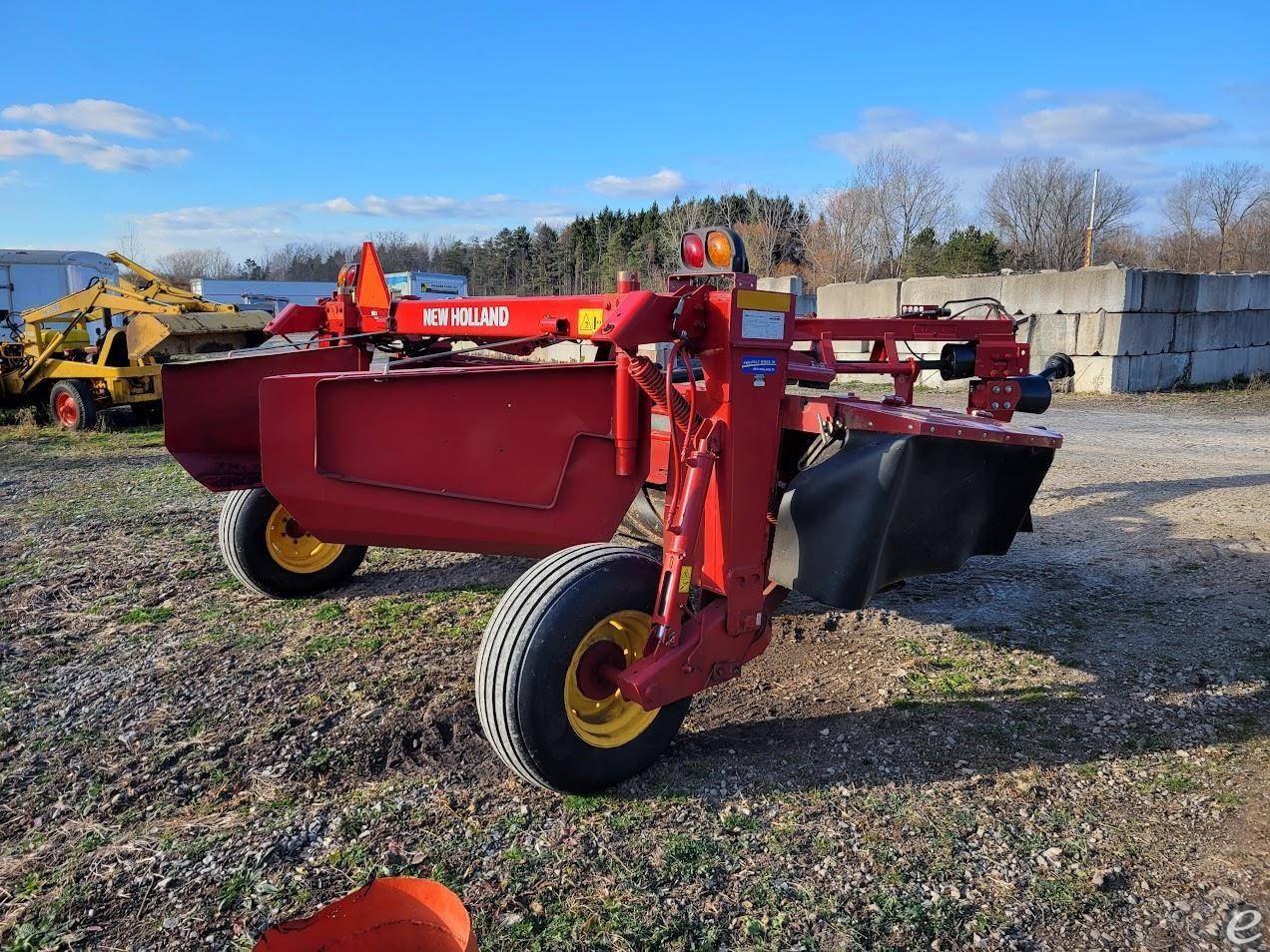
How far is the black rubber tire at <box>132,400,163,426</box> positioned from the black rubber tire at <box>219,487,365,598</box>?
9551mm

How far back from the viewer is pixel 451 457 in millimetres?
3484

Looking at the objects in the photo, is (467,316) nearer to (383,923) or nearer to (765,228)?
(383,923)

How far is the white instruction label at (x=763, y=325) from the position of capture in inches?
124

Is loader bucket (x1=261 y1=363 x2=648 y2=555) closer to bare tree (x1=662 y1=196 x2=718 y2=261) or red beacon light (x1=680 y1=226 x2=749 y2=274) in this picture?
red beacon light (x1=680 y1=226 x2=749 y2=274)

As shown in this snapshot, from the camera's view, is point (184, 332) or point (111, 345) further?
point (111, 345)

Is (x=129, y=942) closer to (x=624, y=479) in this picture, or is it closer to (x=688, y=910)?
(x=688, y=910)

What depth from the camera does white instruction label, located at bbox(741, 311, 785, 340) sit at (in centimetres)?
314

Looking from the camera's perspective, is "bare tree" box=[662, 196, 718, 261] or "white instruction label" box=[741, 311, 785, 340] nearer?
"white instruction label" box=[741, 311, 785, 340]

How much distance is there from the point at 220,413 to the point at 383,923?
3154mm

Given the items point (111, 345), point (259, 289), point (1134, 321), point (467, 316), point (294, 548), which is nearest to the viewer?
point (467, 316)

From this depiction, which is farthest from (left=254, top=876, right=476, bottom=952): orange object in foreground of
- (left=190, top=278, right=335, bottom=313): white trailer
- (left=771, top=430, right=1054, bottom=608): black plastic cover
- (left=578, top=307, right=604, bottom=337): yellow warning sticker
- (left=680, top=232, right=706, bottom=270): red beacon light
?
(left=190, top=278, right=335, bottom=313): white trailer

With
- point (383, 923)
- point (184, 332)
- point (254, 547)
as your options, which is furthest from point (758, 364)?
point (184, 332)

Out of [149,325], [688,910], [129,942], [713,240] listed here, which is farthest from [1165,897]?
[149,325]

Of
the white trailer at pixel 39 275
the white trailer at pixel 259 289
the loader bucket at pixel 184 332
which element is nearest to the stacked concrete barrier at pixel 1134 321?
the loader bucket at pixel 184 332
